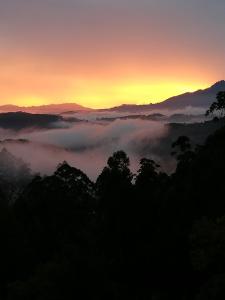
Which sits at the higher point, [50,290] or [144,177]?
[144,177]

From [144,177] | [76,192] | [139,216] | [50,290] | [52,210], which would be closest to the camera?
[50,290]

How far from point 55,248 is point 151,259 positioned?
17.8 metres

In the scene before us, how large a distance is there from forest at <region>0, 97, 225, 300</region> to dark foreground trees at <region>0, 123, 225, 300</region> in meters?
0.09

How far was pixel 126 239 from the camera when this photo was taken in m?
52.2

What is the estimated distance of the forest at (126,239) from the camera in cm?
3575

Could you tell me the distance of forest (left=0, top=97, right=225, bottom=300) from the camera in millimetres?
35750

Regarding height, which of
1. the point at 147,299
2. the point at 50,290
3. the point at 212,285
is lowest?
the point at 147,299

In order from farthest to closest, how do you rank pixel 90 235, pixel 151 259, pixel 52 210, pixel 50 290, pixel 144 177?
pixel 52 210, pixel 144 177, pixel 90 235, pixel 151 259, pixel 50 290

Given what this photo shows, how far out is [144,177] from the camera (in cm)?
6594

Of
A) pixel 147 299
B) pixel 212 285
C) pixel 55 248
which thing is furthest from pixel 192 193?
pixel 212 285

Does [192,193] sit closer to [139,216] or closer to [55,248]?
[139,216]

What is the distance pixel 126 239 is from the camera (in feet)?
171

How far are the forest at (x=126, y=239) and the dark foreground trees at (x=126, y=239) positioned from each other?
95 millimetres

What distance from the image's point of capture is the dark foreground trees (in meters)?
35.8
